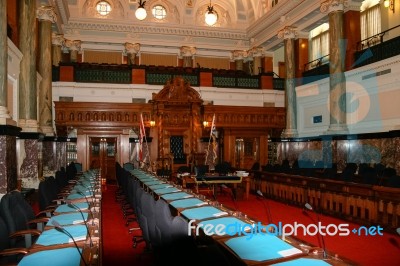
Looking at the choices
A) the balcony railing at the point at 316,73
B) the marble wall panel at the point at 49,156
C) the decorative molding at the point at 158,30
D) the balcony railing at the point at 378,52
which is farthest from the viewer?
the decorative molding at the point at 158,30

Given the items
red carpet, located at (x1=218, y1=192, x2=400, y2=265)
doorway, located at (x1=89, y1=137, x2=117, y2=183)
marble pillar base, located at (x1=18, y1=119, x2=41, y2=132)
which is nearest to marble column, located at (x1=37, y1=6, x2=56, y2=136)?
marble pillar base, located at (x1=18, y1=119, x2=41, y2=132)

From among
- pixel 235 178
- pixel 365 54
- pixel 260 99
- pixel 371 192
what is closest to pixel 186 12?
pixel 260 99

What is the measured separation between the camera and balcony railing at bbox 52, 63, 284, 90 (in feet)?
46.8

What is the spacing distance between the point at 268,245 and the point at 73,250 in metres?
1.47

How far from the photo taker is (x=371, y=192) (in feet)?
20.2

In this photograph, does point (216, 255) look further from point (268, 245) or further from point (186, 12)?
point (186, 12)

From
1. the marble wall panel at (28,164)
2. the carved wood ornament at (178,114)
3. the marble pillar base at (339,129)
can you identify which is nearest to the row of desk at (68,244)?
the marble wall panel at (28,164)

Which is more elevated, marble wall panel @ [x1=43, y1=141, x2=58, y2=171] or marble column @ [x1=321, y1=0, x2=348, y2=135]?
marble column @ [x1=321, y1=0, x2=348, y2=135]

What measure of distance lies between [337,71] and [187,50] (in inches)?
348

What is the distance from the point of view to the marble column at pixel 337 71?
12219mm

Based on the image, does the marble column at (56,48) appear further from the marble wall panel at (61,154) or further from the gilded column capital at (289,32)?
the gilded column capital at (289,32)

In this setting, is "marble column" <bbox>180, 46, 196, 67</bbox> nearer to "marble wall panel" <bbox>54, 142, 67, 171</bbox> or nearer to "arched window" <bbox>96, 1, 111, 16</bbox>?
"arched window" <bbox>96, 1, 111, 16</bbox>

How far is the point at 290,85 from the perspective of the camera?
15492 millimetres

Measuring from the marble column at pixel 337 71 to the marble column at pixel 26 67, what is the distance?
9.53 metres
